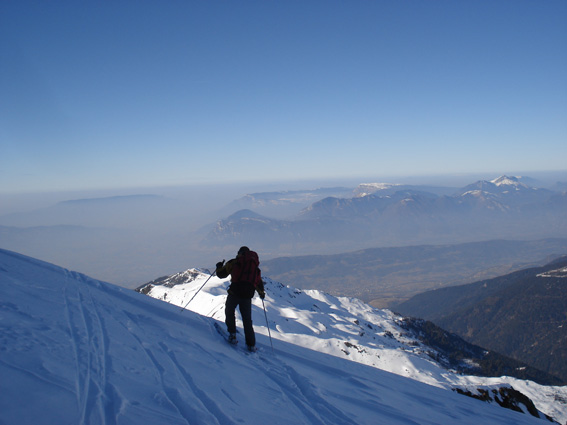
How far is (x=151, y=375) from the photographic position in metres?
6.20

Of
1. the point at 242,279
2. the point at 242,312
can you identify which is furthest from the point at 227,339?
the point at 242,279

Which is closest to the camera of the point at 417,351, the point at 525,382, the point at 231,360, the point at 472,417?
the point at 231,360

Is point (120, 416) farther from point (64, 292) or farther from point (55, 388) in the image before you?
point (64, 292)

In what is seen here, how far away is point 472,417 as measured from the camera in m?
9.41

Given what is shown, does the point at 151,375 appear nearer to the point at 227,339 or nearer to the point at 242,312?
the point at 242,312

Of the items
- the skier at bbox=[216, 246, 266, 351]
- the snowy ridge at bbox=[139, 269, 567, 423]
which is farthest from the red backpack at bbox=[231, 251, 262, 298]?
the snowy ridge at bbox=[139, 269, 567, 423]

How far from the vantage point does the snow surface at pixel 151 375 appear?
15.4ft

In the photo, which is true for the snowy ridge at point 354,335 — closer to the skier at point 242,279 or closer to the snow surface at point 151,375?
the snow surface at point 151,375

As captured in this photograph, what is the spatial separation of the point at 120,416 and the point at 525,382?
89.2 m

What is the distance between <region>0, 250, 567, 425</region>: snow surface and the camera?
4703 millimetres

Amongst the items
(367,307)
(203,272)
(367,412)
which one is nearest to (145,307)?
(367,412)

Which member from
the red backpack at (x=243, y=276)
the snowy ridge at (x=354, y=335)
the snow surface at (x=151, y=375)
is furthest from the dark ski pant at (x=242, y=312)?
the snowy ridge at (x=354, y=335)

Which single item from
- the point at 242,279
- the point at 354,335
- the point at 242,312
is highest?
the point at 242,279

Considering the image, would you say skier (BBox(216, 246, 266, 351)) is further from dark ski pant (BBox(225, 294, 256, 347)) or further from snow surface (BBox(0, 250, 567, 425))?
snow surface (BBox(0, 250, 567, 425))
